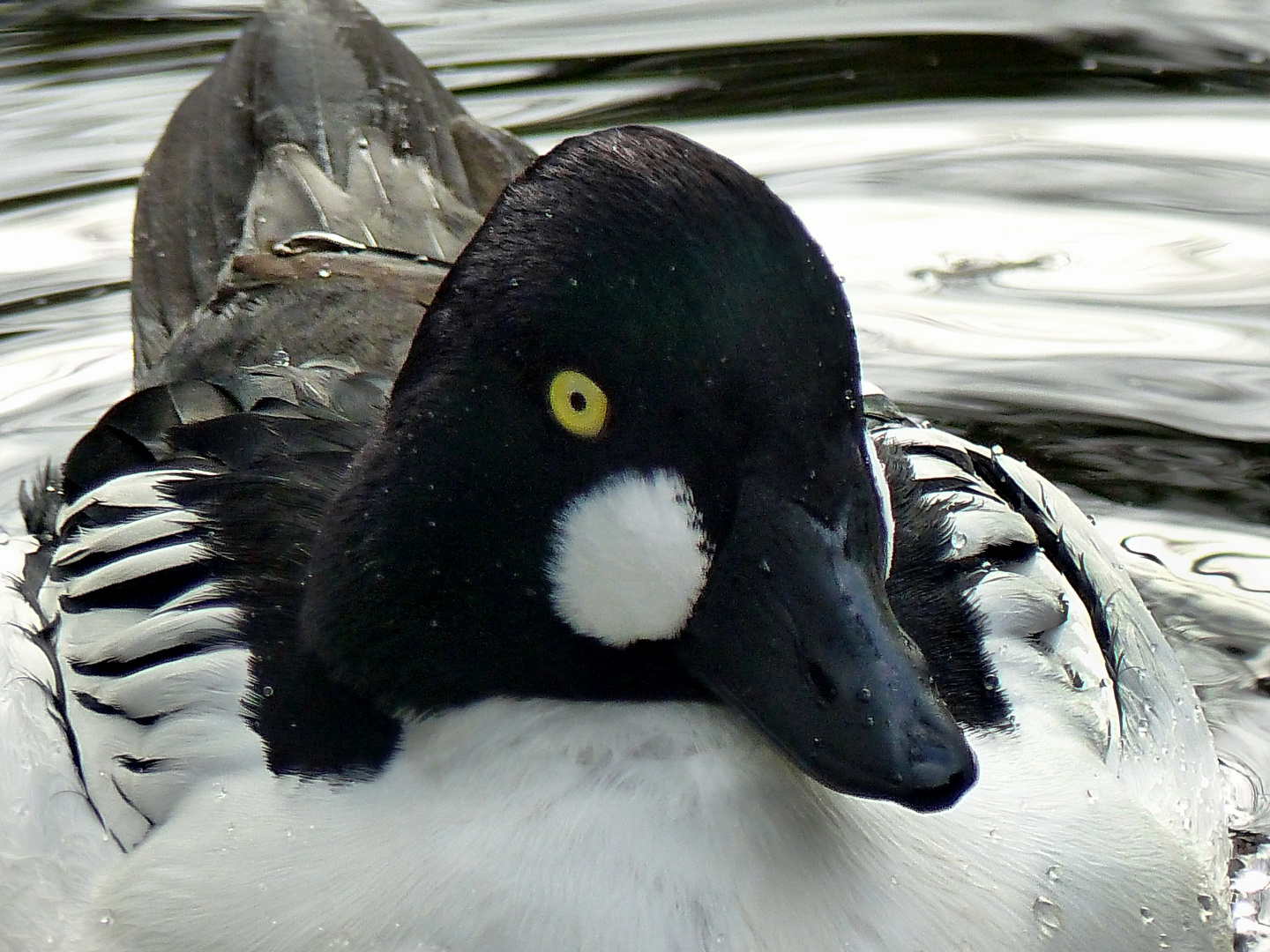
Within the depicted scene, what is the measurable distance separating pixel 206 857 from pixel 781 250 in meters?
1.38

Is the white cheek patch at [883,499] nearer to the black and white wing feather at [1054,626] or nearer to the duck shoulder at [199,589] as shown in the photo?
the black and white wing feather at [1054,626]

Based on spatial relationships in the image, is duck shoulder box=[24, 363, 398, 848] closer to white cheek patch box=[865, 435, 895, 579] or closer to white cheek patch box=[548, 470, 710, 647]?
white cheek patch box=[548, 470, 710, 647]

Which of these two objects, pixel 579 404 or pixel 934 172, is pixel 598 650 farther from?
pixel 934 172

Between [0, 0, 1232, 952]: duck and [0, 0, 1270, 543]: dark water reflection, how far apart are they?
1723 mm

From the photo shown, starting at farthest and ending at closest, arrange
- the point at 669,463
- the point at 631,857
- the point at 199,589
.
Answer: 1. the point at 199,589
2. the point at 631,857
3. the point at 669,463

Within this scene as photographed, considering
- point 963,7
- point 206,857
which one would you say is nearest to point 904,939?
point 206,857

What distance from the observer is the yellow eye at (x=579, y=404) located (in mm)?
2561

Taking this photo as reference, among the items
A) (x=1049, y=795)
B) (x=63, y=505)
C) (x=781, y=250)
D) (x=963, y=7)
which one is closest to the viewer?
(x=781, y=250)

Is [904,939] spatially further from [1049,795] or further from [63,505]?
[63,505]

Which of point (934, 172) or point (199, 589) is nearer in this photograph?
point (199, 589)

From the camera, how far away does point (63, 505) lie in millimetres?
4086

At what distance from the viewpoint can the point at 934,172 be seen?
23.0 ft

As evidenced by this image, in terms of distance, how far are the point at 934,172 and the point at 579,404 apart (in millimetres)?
4673

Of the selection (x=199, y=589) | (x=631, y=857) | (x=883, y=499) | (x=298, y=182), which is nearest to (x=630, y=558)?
(x=883, y=499)
